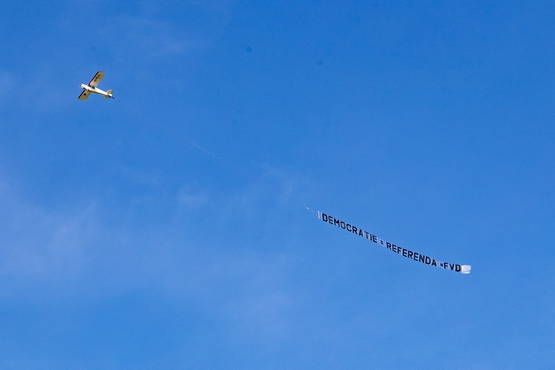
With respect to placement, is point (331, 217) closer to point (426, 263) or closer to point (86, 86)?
point (426, 263)

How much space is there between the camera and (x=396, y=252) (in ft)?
415

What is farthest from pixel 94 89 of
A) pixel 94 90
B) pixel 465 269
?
pixel 465 269

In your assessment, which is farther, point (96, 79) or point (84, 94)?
point (84, 94)

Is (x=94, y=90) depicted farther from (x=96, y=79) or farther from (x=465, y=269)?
(x=465, y=269)

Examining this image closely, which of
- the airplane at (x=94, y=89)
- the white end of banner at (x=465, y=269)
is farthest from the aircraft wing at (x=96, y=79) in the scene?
the white end of banner at (x=465, y=269)

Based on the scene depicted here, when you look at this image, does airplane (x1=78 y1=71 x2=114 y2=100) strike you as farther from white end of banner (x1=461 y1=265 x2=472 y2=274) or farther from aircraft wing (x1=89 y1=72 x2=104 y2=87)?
white end of banner (x1=461 y1=265 x2=472 y2=274)

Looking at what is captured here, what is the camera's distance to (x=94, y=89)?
164 metres

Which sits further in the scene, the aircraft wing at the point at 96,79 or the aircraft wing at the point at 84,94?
the aircraft wing at the point at 84,94

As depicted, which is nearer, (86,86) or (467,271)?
(467,271)

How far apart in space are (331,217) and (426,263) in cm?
1808

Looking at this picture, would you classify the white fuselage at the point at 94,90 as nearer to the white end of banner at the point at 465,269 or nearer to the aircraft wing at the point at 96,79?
the aircraft wing at the point at 96,79

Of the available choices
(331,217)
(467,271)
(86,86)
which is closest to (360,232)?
(331,217)

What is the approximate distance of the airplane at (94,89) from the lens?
162 m

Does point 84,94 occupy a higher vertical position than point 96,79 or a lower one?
lower
